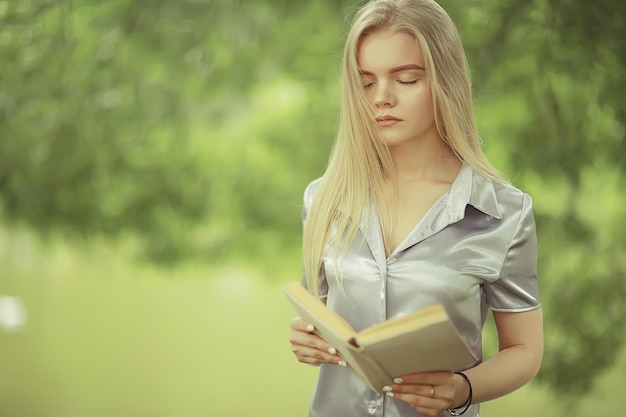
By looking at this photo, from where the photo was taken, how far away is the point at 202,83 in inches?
141

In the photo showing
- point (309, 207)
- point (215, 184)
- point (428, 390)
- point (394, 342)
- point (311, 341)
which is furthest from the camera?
point (215, 184)

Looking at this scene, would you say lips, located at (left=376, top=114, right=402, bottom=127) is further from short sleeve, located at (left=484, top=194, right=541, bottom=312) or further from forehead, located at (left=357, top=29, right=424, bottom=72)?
short sleeve, located at (left=484, top=194, right=541, bottom=312)

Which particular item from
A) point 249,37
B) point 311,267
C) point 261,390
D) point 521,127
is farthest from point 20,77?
point 311,267

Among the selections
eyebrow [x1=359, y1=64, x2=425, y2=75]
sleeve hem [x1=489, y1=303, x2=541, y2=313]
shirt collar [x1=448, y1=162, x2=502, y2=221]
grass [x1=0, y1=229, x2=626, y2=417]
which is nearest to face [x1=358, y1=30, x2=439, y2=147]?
eyebrow [x1=359, y1=64, x2=425, y2=75]


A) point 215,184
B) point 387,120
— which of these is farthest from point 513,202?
point 215,184

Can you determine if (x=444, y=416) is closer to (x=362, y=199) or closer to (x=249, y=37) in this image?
(x=362, y=199)

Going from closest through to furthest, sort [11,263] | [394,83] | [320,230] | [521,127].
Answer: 1. [394,83]
2. [320,230]
3. [521,127]
4. [11,263]

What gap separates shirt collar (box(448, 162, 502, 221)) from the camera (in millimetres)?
1449

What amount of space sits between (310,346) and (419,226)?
0.30 meters

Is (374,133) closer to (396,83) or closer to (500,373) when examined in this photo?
(396,83)

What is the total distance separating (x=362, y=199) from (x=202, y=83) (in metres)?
2.21

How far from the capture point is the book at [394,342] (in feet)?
3.83

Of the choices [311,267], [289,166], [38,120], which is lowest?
[311,267]

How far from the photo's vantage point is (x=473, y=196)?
145 centimetres
